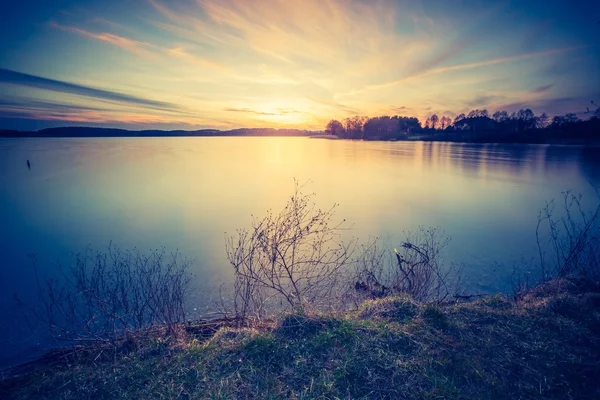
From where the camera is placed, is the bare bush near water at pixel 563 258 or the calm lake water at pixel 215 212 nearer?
the bare bush near water at pixel 563 258

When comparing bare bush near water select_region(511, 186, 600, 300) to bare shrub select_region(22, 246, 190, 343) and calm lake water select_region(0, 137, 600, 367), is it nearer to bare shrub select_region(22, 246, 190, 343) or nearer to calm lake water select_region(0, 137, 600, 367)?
calm lake water select_region(0, 137, 600, 367)

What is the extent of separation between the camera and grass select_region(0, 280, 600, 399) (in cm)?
406

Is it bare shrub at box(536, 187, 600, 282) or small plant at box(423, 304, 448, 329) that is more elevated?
small plant at box(423, 304, 448, 329)

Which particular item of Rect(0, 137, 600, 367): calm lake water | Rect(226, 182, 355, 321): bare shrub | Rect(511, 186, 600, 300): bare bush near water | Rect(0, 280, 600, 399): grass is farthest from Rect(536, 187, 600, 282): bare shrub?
Rect(226, 182, 355, 321): bare shrub

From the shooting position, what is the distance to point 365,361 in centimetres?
442

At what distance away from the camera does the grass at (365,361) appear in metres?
4.06

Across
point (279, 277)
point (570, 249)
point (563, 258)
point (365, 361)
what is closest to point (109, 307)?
point (279, 277)

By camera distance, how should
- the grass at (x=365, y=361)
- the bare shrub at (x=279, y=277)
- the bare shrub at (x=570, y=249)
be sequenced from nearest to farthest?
the grass at (x=365, y=361) → the bare shrub at (x=279, y=277) → the bare shrub at (x=570, y=249)

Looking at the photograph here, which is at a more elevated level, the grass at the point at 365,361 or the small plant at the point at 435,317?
the small plant at the point at 435,317

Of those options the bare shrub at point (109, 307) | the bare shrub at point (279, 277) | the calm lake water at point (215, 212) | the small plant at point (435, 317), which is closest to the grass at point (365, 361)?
the small plant at point (435, 317)

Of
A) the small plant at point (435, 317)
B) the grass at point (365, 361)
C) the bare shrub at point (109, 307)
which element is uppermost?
the small plant at point (435, 317)

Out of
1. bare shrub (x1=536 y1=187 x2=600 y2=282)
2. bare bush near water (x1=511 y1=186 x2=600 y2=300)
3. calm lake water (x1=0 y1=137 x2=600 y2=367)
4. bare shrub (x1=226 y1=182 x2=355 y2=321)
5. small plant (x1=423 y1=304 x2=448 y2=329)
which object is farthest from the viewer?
calm lake water (x1=0 y1=137 x2=600 y2=367)

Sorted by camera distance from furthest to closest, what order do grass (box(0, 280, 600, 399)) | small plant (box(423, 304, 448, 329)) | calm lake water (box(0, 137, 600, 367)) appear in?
calm lake water (box(0, 137, 600, 367)) → small plant (box(423, 304, 448, 329)) → grass (box(0, 280, 600, 399))

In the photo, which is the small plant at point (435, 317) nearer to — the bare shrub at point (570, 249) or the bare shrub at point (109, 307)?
the bare shrub at point (109, 307)
